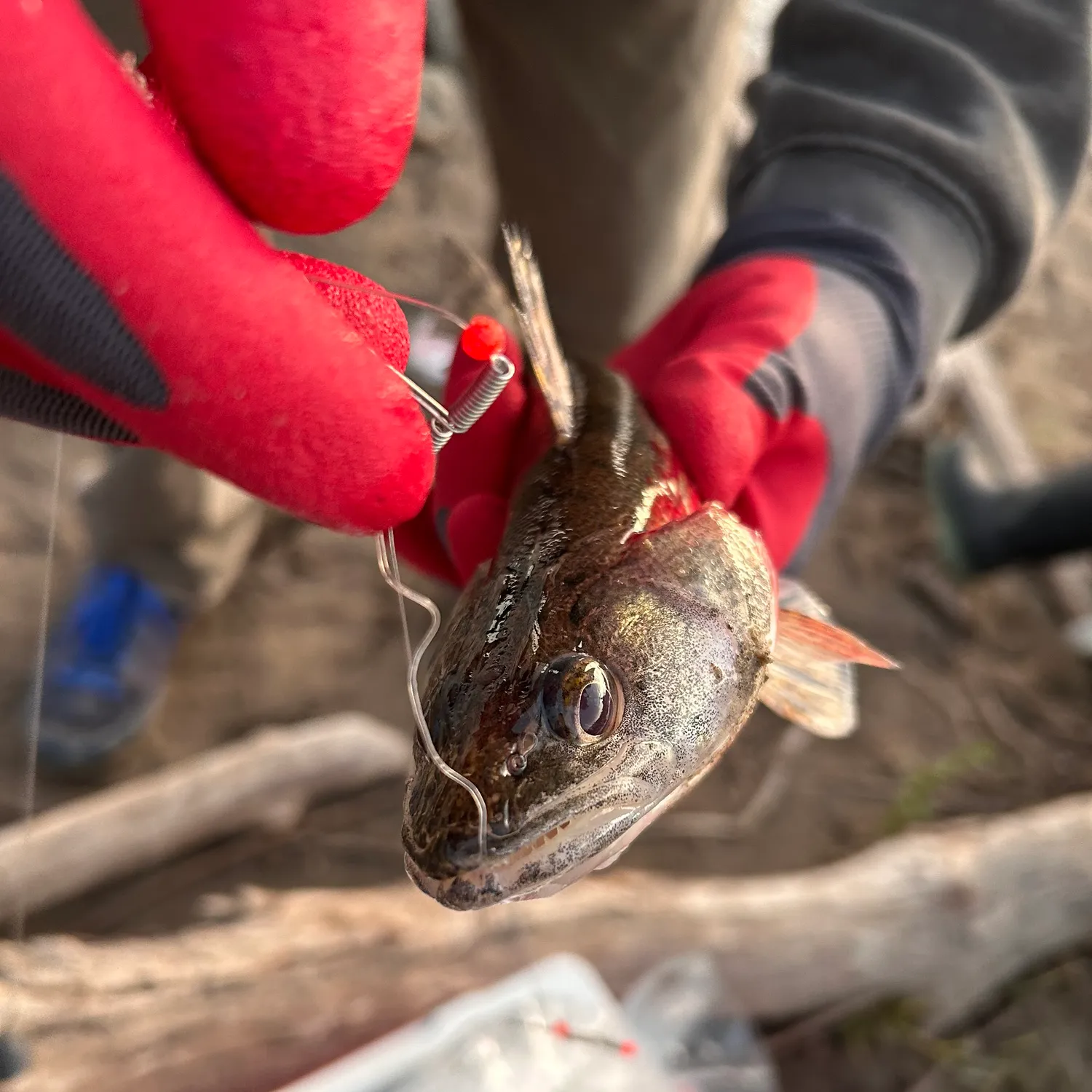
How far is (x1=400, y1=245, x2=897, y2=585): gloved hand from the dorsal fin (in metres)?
0.07

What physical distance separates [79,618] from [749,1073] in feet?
8.49

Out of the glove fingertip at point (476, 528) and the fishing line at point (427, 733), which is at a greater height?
the fishing line at point (427, 733)

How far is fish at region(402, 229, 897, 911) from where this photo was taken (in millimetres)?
955

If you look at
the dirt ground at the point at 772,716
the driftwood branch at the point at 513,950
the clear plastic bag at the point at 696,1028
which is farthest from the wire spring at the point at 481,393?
the clear plastic bag at the point at 696,1028

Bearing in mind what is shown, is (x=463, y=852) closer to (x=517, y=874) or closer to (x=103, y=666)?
(x=517, y=874)

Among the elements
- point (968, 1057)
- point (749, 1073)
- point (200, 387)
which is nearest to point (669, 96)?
point (200, 387)

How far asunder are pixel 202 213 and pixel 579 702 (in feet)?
2.13

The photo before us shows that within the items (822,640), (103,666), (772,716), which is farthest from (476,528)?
(772,716)

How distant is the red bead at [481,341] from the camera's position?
1052 millimetres

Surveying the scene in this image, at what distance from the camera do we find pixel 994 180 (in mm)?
1796

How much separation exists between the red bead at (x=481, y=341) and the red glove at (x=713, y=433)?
0.14m

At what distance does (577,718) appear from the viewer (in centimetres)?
98

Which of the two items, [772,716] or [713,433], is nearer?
[713,433]

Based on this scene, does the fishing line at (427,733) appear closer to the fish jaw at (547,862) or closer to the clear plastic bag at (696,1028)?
the fish jaw at (547,862)
